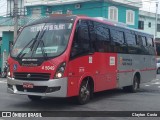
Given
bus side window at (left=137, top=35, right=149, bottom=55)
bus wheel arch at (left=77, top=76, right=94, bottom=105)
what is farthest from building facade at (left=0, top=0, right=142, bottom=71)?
bus wheel arch at (left=77, top=76, right=94, bottom=105)

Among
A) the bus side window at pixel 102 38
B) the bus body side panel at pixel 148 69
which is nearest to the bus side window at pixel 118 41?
the bus side window at pixel 102 38

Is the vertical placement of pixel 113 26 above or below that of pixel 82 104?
above

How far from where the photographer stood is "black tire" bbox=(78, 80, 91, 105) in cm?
1100

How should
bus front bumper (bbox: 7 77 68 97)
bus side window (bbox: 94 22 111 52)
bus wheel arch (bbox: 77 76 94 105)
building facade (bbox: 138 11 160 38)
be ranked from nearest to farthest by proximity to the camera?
1. bus front bumper (bbox: 7 77 68 97)
2. bus wheel arch (bbox: 77 76 94 105)
3. bus side window (bbox: 94 22 111 52)
4. building facade (bbox: 138 11 160 38)

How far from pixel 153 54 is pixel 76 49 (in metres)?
8.74

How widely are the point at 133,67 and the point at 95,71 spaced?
408cm

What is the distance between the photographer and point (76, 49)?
1061 cm

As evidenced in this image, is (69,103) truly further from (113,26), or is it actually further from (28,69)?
(113,26)

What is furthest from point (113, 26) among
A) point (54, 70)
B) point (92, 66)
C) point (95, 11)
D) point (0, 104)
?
point (95, 11)

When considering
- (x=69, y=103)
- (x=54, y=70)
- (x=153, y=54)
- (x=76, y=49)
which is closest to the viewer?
(x=54, y=70)

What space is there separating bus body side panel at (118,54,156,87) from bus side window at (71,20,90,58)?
3.15 m

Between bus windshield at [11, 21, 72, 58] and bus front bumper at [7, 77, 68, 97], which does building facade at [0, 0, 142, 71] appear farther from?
bus front bumper at [7, 77, 68, 97]

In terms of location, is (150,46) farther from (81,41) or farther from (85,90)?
(81,41)

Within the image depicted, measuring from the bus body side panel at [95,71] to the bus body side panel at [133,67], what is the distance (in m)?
0.69
